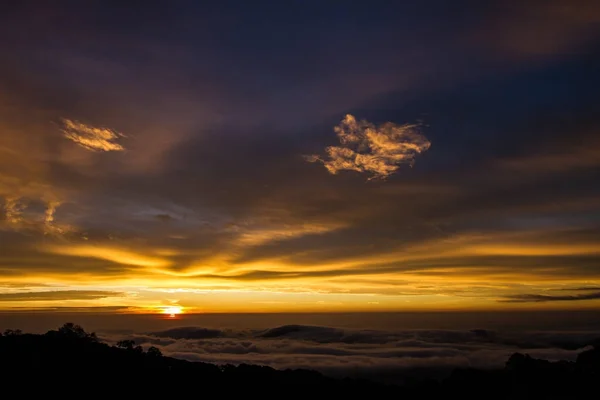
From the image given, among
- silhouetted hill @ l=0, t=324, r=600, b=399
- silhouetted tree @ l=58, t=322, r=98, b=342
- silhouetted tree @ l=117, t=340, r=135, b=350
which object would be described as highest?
silhouetted tree @ l=58, t=322, r=98, b=342

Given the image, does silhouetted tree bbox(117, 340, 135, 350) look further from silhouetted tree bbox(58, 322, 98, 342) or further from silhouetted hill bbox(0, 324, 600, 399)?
silhouetted tree bbox(58, 322, 98, 342)

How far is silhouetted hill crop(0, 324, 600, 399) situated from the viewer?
7412 cm

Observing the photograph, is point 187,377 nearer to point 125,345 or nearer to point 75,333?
point 125,345

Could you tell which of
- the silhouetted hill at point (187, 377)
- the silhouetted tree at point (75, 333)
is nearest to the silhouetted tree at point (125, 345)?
the silhouetted hill at point (187, 377)

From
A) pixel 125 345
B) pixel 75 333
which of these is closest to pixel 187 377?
pixel 125 345

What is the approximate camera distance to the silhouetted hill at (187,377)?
7412 centimetres

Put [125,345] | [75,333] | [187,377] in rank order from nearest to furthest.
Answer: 1. [187,377]
2. [125,345]
3. [75,333]

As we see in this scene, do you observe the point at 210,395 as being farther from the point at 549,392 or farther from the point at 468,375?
the point at 468,375

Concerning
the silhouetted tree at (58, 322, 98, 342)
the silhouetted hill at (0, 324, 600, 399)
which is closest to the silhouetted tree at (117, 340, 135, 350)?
the silhouetted hill at (0, 324, 600, 399)

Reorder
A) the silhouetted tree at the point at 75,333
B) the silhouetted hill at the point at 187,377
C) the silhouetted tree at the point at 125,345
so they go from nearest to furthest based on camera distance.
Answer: the silhouetted hill at the point at 187,377 < the silhouetted tree at the point at 125,345 < the silhouetted tree at the point at 75,333

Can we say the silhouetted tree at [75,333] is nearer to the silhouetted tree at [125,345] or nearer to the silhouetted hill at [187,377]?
the silhouetted hill at [187,377]

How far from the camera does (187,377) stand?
96.8 m

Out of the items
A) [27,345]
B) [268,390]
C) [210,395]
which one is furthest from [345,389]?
[27,345]

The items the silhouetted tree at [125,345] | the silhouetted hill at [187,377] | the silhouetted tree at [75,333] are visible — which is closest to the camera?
the silhouetted hill at [187,377]
